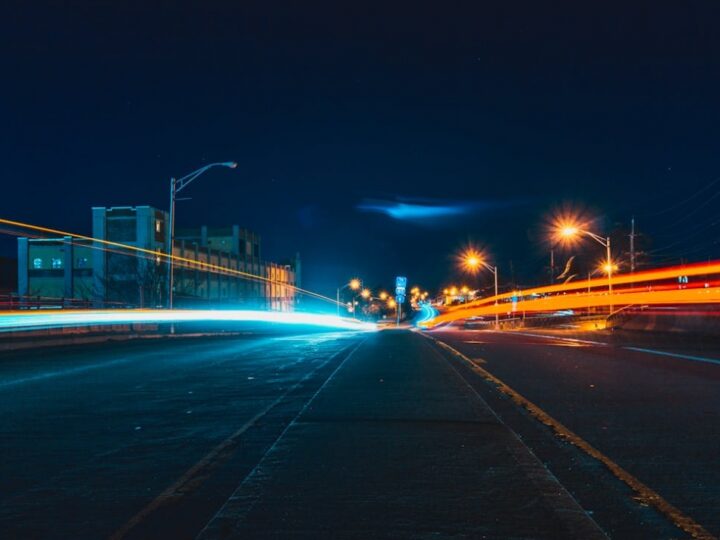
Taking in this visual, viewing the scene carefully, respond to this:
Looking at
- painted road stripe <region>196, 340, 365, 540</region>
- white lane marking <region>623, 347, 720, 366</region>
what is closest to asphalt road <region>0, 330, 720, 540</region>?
painted road stripe <region>196, 340, 365, 540</region>

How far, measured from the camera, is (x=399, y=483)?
299 inches

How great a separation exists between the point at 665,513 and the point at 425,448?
3338mm

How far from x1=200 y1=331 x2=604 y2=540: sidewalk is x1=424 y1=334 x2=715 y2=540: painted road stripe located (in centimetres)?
65

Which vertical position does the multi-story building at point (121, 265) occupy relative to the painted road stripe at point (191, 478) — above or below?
above

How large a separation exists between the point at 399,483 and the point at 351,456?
142cm

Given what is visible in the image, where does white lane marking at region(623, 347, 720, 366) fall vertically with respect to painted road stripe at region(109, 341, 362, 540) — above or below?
above

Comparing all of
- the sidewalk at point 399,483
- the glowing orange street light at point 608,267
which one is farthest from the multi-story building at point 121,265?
the sidewalk at point 399,483

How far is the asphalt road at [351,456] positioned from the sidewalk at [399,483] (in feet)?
0.09

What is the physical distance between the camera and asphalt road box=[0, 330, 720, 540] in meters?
6.34

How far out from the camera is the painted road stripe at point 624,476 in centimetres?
614

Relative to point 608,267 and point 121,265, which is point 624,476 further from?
point 121,265

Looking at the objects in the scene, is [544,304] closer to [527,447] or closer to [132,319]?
[132,319]

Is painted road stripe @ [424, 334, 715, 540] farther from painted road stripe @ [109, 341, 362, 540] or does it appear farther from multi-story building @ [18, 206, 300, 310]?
multi-story building @ [18, 206, 300, 310]

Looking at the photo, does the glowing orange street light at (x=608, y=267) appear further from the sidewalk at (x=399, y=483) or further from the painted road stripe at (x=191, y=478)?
the painted road stripe at (x=191, y=478)
